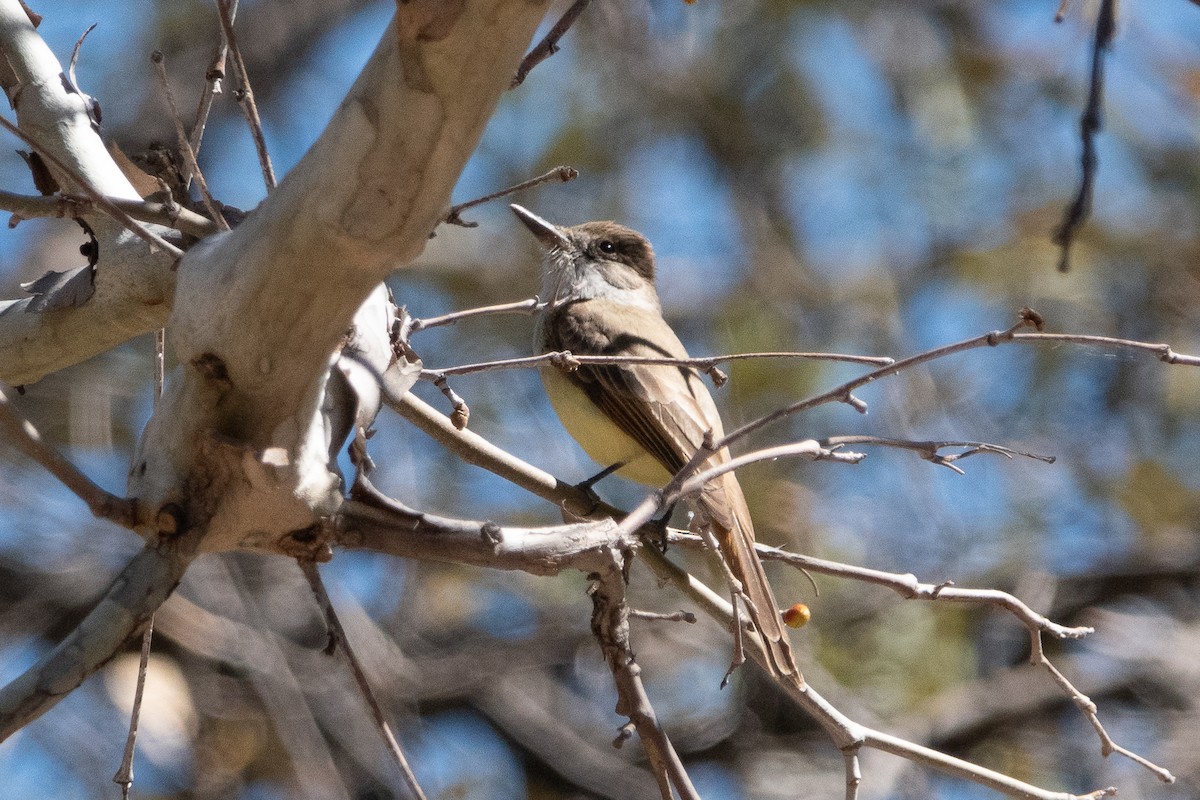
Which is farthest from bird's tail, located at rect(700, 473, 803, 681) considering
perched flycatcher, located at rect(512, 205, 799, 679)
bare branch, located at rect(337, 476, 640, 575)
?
bare branch, located at rect(337, 476, 640, 575)

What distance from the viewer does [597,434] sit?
4.37 meters

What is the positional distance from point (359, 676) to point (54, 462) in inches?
23.3

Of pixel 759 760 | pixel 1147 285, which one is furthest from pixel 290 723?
Answer: pixel 1147 285

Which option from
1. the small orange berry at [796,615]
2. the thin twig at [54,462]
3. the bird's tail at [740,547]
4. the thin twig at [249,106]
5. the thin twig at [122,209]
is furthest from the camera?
the bird's tail at [740,547]

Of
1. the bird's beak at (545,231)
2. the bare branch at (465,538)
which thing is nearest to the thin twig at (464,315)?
the bare branch at (465,538)

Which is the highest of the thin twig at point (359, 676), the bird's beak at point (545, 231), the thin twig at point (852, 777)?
the bird's beak at point (545, 231)

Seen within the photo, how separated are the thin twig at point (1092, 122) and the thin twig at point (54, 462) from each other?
118 centimetres

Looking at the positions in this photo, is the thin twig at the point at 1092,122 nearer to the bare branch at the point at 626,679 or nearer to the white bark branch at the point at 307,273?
the white bark branch at the point at 307,273

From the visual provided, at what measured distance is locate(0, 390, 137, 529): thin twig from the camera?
145cm

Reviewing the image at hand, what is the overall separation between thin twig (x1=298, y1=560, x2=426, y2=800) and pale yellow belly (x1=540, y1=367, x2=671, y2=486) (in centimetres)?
237

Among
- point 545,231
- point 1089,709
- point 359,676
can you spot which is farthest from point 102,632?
point 545,231

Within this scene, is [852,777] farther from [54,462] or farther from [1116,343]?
[54,462]

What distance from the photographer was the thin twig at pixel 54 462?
4.75 feet

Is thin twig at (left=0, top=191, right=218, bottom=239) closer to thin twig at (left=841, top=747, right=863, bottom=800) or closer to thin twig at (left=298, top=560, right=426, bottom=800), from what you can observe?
thin twig at (left=298, top=560, right=426, bottom=800)
